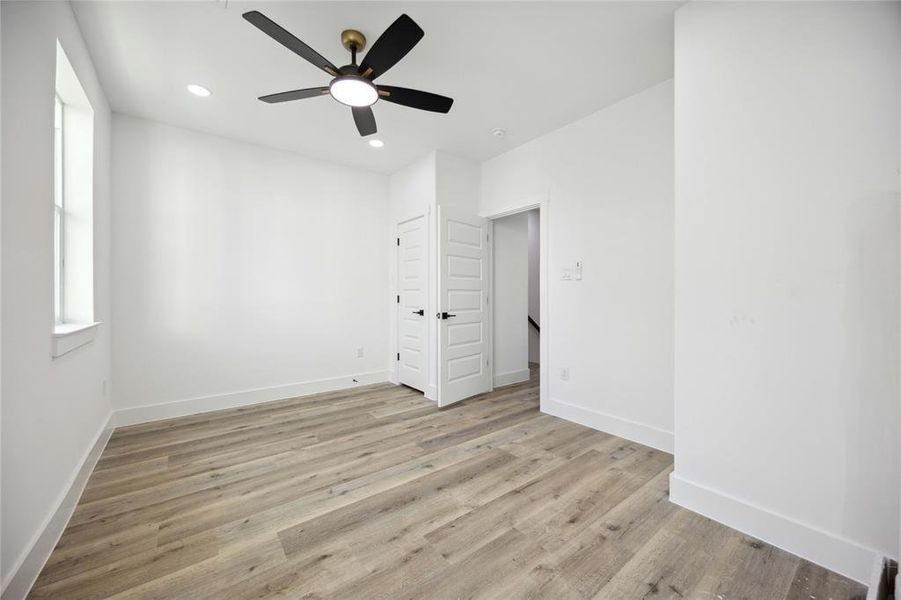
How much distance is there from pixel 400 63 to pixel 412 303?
Answer: 2.54m

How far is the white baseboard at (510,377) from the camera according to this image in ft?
14.6

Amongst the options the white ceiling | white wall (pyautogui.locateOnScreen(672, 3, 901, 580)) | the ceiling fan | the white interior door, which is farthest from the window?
white wall (pyautogui.locateOnScreen(672, 3, 901, 580))

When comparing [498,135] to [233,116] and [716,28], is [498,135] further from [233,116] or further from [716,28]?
[233,116]

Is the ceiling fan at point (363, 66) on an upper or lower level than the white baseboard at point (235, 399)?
upper

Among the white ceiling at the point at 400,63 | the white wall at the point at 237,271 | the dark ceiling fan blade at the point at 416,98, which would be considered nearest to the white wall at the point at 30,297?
the white ceiling at the point at 400,63

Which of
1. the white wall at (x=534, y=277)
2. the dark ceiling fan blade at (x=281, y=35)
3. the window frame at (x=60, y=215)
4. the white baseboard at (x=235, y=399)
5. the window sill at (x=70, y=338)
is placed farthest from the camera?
the white wall at (x=534, y=277)

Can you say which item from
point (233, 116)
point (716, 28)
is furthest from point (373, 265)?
point (716, 28)

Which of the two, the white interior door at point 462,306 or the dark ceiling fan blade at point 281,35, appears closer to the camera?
the dark ceiling fan blade at point 281,35

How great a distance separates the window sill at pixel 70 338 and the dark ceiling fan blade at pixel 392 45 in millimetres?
2143

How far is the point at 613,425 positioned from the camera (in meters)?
2.94

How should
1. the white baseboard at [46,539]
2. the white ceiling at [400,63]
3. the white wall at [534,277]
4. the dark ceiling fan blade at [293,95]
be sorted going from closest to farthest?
the white baseboard at [46,539] < the white ceiling at [400,63] < the dark ceiling fan blade at [293,95] < the white wall at [534,277]

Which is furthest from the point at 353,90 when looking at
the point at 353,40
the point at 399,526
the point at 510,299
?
the point at 510,299

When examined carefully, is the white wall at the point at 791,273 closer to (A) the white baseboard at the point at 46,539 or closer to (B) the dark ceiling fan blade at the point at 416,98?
(B) the dark ceiling fan blade at the point at 416,98

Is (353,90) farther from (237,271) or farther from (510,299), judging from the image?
(510,299)
